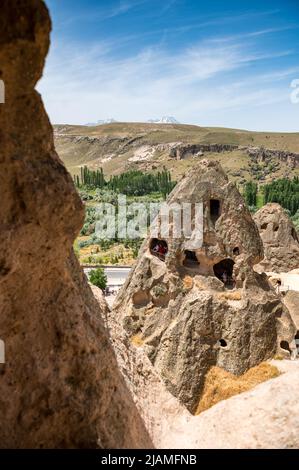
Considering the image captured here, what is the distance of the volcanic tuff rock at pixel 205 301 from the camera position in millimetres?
11562

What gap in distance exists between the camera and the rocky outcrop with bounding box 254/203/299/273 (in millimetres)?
24141

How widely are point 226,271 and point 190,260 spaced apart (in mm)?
1140

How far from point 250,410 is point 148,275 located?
7.50m

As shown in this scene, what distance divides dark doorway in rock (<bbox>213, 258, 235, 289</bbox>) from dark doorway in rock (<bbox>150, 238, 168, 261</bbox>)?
1740mm

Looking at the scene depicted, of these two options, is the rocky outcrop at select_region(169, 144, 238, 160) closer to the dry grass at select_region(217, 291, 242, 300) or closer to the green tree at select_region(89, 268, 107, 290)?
the green tree at select_region(89, 268, 107, 290)

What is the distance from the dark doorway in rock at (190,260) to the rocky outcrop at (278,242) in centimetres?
1178

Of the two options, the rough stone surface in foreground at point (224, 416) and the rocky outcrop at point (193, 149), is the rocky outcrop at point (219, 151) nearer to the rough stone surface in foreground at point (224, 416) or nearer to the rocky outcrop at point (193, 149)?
the rocky outcrop at point (193, 149)

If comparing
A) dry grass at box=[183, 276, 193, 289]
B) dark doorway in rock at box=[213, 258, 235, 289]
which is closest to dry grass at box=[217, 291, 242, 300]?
dark doorway in rock at box=[213, 258, 235, 289]

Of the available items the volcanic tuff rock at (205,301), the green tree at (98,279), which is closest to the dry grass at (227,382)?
the volcanic tuff rock at (205,301)

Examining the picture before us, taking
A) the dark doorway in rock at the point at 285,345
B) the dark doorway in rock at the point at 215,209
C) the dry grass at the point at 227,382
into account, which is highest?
the dark doorway in rock at the point at 215,209

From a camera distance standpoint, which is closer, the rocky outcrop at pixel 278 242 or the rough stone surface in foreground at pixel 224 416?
the rough stone surface in foreground at pixel 224 416

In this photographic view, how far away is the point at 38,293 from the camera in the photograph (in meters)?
4.32

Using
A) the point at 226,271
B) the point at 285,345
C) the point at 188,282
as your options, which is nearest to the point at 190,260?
the point at 188,282
